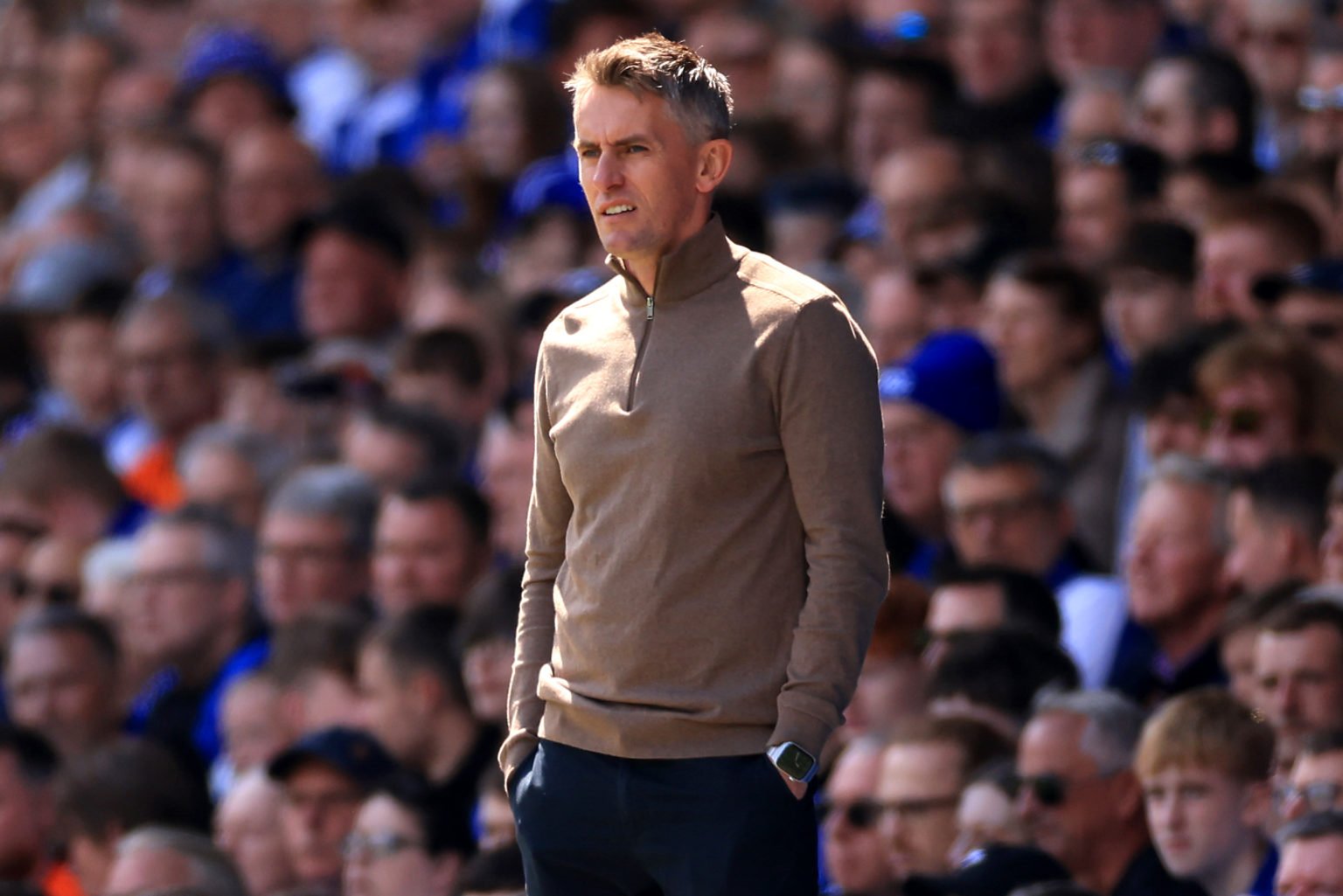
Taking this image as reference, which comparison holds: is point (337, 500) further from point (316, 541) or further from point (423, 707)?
A: point (423, 707)

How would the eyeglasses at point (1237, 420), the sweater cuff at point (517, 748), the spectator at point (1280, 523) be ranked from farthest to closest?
the eyeglasses at point (1237, 420) → the spectator at point (1280, 523) → the sweater cuff at point (517, 748)

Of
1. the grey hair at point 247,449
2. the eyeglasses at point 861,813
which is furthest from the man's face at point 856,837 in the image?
the grey hair at point 247,449

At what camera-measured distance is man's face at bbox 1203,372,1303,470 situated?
6.75 m

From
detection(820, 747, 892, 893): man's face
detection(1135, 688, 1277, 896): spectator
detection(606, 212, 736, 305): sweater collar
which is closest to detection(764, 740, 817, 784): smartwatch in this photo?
detection(606, 212, 736, 305): sweater collar

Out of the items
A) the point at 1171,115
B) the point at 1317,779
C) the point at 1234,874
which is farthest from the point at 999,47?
the point at 1317,779

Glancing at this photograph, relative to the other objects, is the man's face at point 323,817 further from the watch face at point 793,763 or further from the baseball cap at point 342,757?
the watch face at point 793,763

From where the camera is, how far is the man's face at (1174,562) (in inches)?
261

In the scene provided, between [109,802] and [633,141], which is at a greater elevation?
[633,141]

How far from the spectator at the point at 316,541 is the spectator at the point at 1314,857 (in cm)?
413

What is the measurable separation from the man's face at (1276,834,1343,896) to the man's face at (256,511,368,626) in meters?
4.15

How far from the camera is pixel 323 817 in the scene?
6.97 meters

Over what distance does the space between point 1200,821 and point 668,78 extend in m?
2.72

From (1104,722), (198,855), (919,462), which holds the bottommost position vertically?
(198,855)

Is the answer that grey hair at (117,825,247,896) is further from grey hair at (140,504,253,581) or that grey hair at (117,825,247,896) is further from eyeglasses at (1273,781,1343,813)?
eyeglasses at (1273,781,1343,813)
